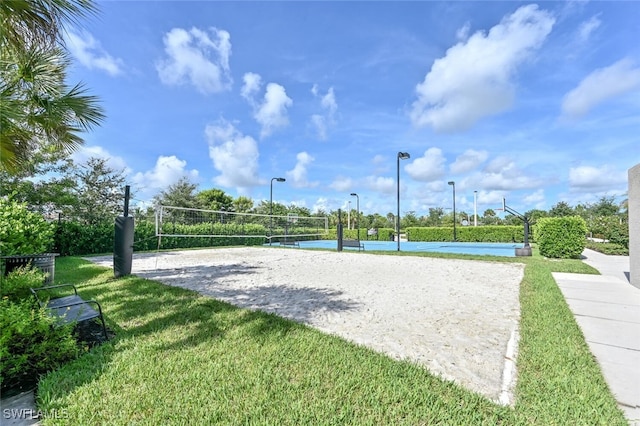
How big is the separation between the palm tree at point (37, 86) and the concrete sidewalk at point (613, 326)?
233 inches

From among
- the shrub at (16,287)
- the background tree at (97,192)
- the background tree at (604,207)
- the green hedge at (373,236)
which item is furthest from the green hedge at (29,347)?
the background tree at (604,207)

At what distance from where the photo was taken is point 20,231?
4777mm

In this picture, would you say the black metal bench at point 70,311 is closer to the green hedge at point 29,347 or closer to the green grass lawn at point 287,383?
the green hedge at point 29,347

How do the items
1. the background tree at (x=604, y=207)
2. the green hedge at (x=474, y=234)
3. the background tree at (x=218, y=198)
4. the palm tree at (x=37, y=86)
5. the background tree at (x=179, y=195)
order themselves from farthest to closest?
the background tree at (x=218, y=198) < the background tree at (x=604, y=207) < the background tree at (x=179, y=195) < the green hedge at (x=474, y=234) < the palm tree at (x=37, y=86)

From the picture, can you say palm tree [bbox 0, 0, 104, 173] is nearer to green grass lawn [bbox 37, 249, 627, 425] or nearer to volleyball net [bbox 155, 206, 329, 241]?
green grass lawn [bbox 37, 249, 627, 425]

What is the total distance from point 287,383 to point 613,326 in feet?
12.6

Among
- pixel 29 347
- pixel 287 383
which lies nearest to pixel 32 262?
pixel 29 347

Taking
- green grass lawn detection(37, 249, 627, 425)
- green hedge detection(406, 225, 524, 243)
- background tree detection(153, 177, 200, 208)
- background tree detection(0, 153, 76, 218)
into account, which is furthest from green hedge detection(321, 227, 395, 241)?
green grass lawn detection(37, 249, 627, 425)

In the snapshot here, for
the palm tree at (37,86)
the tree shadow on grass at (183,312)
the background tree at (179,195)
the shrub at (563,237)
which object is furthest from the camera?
the background tree at (179,195)

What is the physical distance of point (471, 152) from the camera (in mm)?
37562

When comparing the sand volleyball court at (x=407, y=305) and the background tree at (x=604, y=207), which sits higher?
the background tree at (x=604, y=207)

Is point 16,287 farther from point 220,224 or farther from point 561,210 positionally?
point 561,210

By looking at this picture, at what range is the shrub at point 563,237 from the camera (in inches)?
376

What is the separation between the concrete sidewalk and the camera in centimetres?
193
